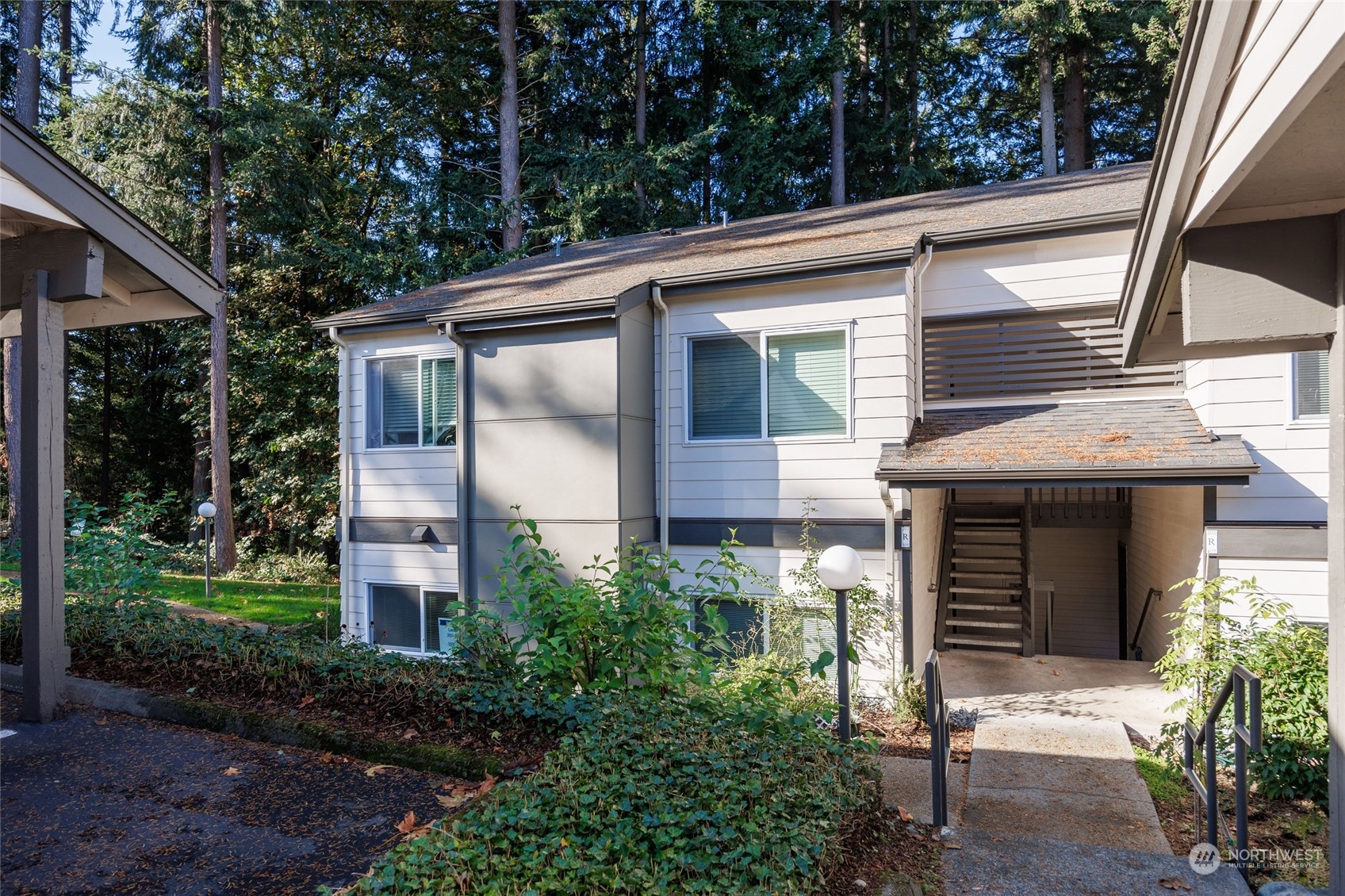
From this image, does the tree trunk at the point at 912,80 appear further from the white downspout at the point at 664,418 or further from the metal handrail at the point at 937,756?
the metal handrail at the point at 937,756

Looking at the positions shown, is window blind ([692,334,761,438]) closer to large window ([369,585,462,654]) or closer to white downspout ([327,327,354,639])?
large window ([369,585,462,654])

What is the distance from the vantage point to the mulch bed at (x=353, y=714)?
381 cm

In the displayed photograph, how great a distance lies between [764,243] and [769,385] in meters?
2.78

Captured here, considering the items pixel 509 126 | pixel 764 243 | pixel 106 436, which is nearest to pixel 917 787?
pixel 764 243

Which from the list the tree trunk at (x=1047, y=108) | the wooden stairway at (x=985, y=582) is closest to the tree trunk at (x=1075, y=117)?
the tree trunk at (x=1047, y=108)

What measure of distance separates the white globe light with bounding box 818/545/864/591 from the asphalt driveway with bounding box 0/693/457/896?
255 centimetres

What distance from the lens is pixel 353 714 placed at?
411cm

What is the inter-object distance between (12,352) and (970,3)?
67.6 feet

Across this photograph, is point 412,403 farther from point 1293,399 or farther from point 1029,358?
point 1293,399

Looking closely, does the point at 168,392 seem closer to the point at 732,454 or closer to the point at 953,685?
the point at 732,454

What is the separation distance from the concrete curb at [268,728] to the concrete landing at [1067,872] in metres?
2.43

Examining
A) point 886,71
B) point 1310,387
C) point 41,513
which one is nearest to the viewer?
point 41,513

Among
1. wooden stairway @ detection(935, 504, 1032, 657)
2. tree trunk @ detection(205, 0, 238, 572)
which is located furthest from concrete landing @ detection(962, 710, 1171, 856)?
tree trunk @ detection(205, 0, 238, 572)

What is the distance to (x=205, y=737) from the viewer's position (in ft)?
13.0
